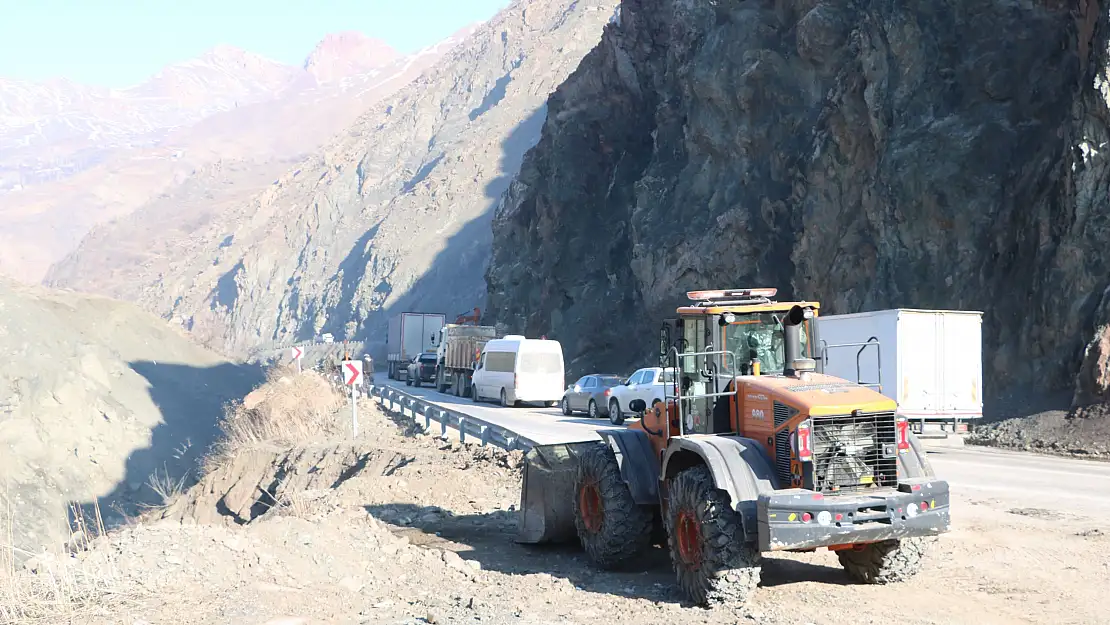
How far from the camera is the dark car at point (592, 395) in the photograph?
108 feet

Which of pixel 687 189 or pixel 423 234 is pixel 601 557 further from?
pixel 423 234

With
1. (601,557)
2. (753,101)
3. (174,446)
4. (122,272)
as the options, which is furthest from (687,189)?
(122,272)

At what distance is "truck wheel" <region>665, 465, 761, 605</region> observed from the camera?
348 inches

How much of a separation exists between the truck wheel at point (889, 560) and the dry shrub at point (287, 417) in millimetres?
21480

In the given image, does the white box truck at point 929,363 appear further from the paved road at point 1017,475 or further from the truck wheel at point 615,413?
the truck wheel at point 615,413

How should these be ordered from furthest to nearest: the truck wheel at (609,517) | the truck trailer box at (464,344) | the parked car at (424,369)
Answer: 1. the parked car at (424,369)
2. the truck trailer box at (464,344)
3. the truck wheel at (609,517)

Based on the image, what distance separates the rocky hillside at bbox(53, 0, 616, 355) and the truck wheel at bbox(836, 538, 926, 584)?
83.6 metres

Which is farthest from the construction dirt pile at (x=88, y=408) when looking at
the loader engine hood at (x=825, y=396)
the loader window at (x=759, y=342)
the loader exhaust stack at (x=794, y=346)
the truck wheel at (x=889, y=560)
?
the loader engine hood at (x=825, y=396)

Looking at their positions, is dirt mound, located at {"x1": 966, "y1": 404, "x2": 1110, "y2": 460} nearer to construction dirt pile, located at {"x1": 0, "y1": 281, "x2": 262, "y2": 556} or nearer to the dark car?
the dark car

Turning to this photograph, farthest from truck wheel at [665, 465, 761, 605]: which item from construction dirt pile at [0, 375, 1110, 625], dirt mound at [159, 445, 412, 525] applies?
dirt mound at [159, 445, 412, 525]

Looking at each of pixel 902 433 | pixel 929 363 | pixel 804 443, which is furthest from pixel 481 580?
pixel 929 363

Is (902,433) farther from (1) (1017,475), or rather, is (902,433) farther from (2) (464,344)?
(2) (464,344)

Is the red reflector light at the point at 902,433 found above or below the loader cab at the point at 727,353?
below

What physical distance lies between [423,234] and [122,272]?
111135 mm
